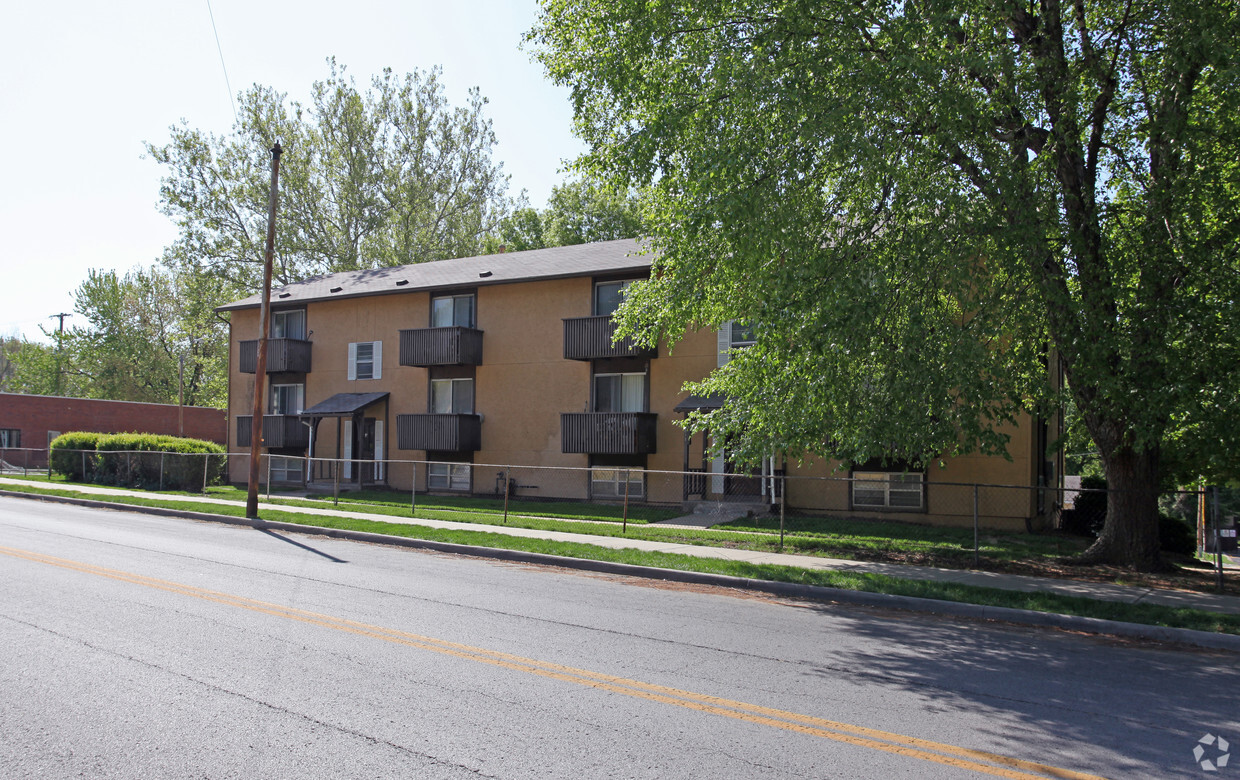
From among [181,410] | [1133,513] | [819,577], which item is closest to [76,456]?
[181,410]

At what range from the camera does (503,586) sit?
10969 mm

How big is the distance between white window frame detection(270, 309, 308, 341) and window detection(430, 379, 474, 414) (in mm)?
6908

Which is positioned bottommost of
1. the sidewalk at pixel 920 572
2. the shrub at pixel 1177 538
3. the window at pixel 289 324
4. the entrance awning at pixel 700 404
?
the shrub at pixel 1177 538

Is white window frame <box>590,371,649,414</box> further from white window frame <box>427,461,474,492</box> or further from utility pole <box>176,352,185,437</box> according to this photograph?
utility pole <box>176,352,185,437</box>

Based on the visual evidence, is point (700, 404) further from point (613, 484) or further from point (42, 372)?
point (42, 372)

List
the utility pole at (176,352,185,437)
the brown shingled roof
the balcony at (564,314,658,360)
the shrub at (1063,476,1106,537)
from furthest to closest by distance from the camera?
1. the utility pole at (176,352,185,437)
2. the brown shingled roof
3. the balcony at (564,314,658,360)
4. the shrub at (1063,476,1106,537)

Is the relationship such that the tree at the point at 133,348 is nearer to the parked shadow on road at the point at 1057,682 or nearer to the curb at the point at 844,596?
the curb at the point at 844,596

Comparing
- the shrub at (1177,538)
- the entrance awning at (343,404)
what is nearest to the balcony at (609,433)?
the entrance awning at (343,404)

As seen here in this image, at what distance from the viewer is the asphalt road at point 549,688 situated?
15.7 ft

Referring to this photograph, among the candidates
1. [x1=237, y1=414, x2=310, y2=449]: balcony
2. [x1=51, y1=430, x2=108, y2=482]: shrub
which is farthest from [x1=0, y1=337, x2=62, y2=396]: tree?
[x1=237, y1=414, x2=310, y2=449]: balcony

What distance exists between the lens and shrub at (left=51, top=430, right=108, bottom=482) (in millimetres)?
29625

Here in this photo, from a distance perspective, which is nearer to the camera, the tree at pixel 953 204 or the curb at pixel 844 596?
the curb at pixel 844 596

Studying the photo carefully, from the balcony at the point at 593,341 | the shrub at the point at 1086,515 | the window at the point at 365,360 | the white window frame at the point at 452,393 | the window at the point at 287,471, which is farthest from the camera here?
the window at the point at 287,471

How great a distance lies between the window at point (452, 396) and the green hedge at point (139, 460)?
7257mm
